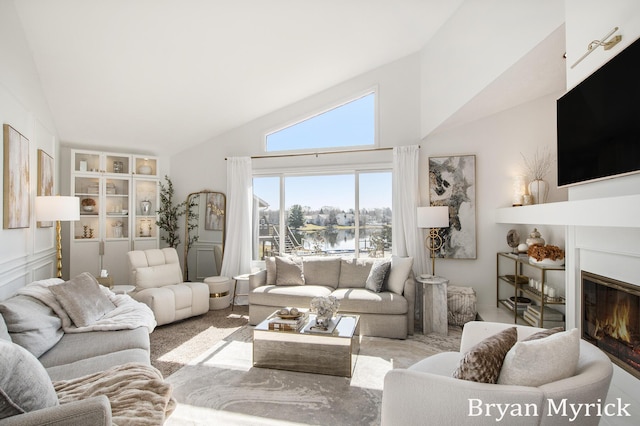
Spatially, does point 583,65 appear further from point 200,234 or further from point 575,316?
point 200,234

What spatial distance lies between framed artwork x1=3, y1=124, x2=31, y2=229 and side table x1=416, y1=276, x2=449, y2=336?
12.9 feet

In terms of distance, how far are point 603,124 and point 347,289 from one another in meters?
2.93

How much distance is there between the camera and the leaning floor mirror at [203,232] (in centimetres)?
537

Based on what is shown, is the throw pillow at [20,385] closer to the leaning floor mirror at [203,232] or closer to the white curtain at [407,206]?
the white curtain at [407,206]

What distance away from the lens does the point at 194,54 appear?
11.4 feet

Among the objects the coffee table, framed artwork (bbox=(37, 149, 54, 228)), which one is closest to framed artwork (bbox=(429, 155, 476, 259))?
the coffee table

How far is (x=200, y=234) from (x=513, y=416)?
16.5 ft

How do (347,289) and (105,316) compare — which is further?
(347,289)

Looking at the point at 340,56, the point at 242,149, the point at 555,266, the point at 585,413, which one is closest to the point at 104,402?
the point at 585,413

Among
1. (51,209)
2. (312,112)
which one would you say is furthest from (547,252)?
(51,209)

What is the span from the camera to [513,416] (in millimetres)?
1292

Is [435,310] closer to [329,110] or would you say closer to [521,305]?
[521,305]

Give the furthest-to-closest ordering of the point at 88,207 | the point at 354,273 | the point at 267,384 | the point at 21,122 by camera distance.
Answer: the point at 88,207
the point at 354,273
the point at 21,122
the point at 267,384

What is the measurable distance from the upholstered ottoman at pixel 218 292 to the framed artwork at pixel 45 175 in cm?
199
